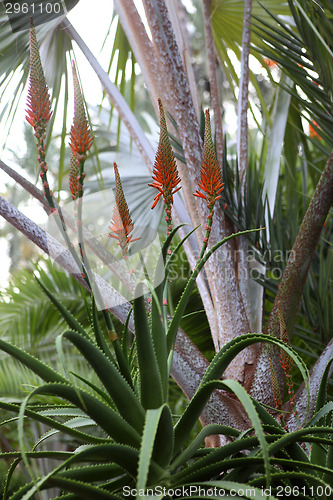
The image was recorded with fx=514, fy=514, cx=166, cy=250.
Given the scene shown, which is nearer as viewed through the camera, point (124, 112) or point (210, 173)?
point (210, 173)

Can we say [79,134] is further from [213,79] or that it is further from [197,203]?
[213,79]

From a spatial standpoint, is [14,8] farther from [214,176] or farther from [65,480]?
[65,480]

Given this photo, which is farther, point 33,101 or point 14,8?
point 14,8

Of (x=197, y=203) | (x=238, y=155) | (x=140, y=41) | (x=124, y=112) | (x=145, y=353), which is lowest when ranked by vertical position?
(x=145, y=353)

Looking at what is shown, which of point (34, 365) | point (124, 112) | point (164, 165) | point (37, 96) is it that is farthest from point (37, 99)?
point (124, 112)

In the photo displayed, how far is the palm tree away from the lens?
3.95 ft

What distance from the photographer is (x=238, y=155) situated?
1.63 metres

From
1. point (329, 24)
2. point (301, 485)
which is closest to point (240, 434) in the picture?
point (301, 485)

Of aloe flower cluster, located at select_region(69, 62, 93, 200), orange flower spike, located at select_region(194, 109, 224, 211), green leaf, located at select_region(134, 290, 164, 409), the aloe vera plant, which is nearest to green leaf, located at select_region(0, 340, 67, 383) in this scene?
the aloe vera plant

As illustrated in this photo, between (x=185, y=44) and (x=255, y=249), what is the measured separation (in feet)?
2.59

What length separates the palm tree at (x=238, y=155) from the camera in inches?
47.4

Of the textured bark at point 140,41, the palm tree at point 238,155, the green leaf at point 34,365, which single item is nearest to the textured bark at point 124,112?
the palm tree at point 238,155

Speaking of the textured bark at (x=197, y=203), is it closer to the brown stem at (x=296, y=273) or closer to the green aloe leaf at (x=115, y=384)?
the brown stem at (x=296, y=273)

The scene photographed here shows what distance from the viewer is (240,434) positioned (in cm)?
81
